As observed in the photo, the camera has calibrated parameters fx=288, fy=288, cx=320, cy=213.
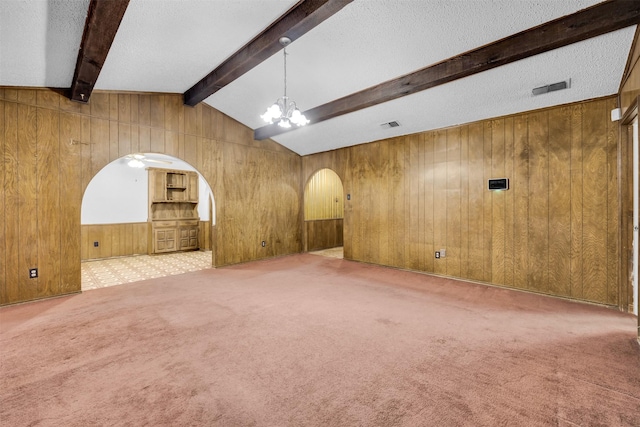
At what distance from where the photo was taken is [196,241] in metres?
8.41

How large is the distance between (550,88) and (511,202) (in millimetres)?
1575

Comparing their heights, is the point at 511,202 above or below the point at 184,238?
above

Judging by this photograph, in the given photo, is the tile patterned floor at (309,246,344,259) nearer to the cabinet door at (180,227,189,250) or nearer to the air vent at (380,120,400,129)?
the air vent at (380,120,400,129)

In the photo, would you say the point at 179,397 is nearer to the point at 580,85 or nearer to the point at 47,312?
the point at 47,312

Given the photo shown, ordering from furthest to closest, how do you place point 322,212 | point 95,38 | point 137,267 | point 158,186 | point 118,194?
point 322,212
point 158,186
point 118,194
point 137,267
point 95,38

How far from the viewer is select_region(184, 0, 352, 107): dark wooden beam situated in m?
2.56

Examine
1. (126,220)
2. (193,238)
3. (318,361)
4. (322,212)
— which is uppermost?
(322,212)

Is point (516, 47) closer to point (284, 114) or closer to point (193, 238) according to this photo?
point (284, 114)

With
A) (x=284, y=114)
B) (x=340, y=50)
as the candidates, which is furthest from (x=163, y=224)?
(x=340, y=50)

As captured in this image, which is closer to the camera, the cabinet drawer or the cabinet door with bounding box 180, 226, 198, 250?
the cabinet drawer

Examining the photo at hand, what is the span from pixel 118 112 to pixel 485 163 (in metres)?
5.89

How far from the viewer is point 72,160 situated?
418 cm

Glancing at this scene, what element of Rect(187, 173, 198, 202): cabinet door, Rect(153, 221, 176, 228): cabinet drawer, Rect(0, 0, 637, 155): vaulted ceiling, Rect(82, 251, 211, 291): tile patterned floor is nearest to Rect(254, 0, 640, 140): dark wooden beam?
Rect(0, 0, 637, 155): vaulted ceiling

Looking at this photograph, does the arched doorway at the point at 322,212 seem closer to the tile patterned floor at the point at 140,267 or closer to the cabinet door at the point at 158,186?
the tile patterned floor at the point at 140,267
